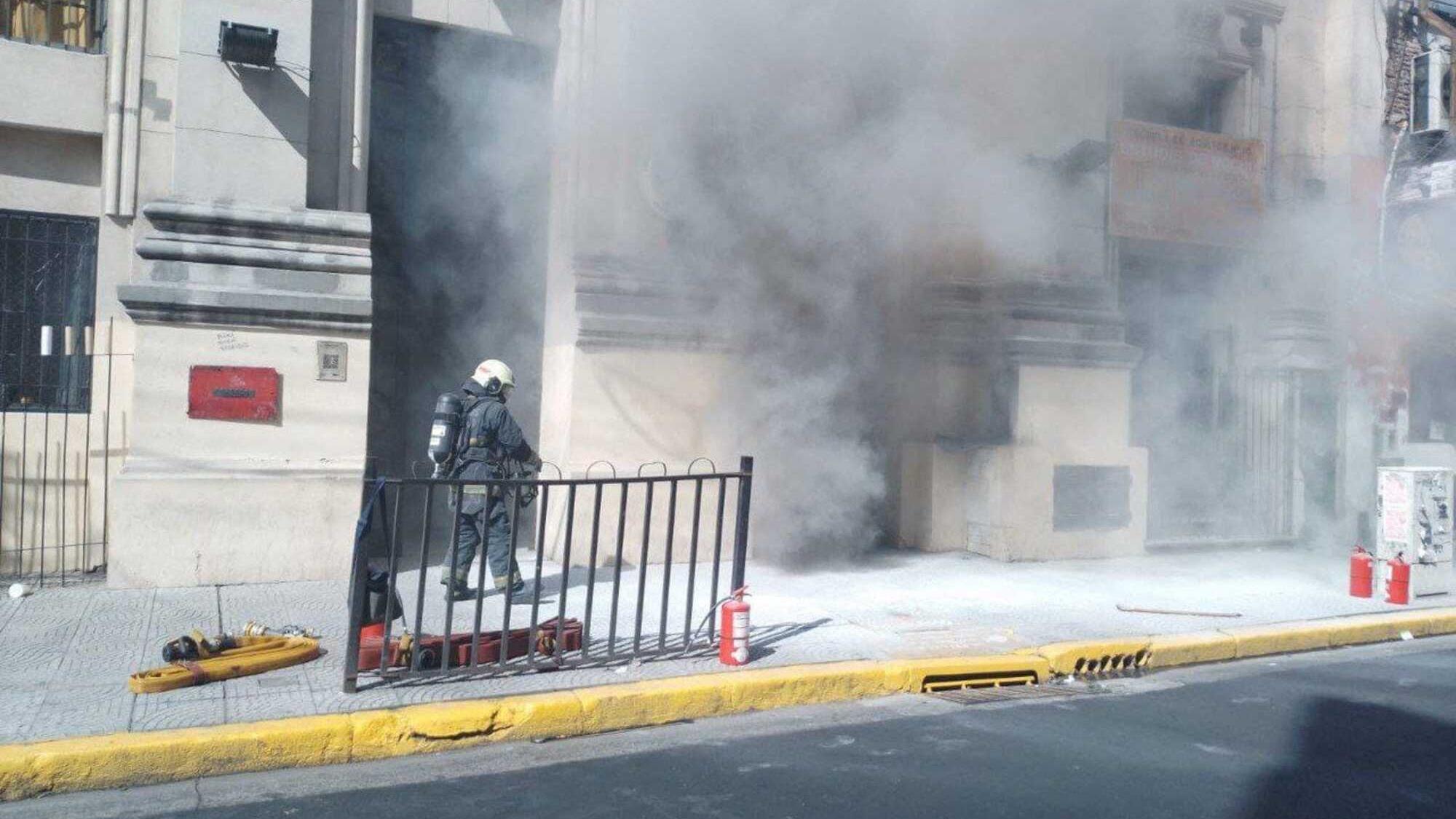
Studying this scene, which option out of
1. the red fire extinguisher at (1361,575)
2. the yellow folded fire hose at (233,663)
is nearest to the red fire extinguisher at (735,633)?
the yellow folded fire hose at (233,663)

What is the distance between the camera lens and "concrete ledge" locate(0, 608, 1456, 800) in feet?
11.1

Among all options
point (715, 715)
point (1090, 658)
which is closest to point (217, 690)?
point (715, 715)

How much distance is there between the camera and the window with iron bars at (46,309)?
6.02m

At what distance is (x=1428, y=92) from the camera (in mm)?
9758

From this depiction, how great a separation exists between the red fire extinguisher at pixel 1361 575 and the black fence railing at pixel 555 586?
13.5 ft

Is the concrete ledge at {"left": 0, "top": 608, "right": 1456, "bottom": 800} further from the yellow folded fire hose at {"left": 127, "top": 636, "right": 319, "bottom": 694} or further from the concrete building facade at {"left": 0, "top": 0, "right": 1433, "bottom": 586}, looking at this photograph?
the concrete building facade at {"left": 0, "top": 0, "right": 1433, "bottom": 586}

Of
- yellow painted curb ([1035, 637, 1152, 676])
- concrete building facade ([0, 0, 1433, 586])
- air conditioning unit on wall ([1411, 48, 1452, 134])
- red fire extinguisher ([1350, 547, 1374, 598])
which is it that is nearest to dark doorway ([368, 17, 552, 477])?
concrete building facade ([0, 0, 1433, 586])

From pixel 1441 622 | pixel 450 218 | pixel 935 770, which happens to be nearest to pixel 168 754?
pixel 935 770

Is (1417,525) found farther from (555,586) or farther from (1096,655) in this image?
(555,586)

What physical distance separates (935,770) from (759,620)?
198cm

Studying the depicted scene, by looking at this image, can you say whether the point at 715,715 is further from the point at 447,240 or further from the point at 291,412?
the point at 447,240

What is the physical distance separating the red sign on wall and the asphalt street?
297cm

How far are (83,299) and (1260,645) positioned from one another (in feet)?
22.7

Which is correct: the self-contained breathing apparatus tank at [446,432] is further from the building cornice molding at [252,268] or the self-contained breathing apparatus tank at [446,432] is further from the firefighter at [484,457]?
the building cornice molding at [252,268]
